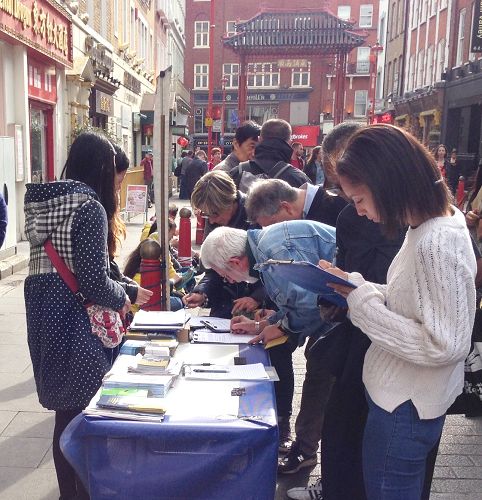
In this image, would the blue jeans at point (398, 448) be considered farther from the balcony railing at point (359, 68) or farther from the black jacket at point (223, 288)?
the balcony railing at point (359, 68)

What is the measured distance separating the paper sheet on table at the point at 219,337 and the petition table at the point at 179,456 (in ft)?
3.10

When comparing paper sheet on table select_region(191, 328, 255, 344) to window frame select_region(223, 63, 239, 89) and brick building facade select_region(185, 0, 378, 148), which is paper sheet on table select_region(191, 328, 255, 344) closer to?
brick building facade select_region(185, 0, 378, 148)

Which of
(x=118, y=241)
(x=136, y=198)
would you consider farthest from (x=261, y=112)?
(x=118, y=241)

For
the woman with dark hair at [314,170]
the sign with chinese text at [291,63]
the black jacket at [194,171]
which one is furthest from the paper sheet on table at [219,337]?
the sign with chinese text at [291,63]

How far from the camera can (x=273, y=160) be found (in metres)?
5.09

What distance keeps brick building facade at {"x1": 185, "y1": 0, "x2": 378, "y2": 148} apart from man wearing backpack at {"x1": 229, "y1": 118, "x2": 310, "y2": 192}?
42602 mm

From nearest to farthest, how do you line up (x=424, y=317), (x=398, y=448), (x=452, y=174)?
(x=424, y=317) → (x=398, y=448) → (x=452, y=174)

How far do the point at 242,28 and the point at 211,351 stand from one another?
29.5 meters

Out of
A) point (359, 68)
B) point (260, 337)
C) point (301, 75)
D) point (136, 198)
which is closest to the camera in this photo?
point (260, 337)

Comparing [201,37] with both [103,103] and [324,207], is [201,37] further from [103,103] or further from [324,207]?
[324,207]

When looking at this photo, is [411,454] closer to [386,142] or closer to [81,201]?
[386,142]

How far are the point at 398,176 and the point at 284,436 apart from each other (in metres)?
2.23

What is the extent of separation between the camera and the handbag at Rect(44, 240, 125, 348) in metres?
2.50

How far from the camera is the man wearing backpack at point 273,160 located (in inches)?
196
